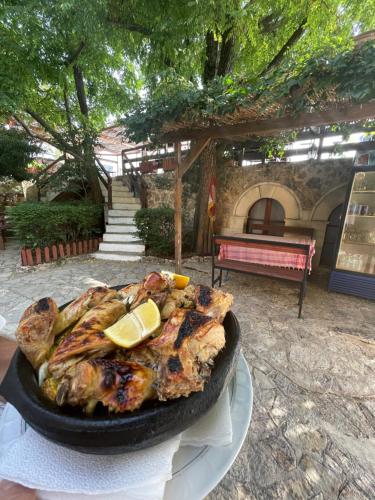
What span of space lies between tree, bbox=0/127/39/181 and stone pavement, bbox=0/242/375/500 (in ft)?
19.5

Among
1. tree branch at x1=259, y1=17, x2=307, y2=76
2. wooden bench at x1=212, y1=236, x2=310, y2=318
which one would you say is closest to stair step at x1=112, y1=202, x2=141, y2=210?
wooden bench at x1=212, y1=236, x2=310, y2=318

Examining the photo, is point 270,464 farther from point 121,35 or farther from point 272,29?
point 272,29

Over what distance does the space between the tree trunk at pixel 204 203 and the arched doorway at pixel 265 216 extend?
48.4 inches

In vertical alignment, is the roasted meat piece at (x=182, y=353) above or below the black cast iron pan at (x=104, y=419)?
above

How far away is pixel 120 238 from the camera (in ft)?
20.4

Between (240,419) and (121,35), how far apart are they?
20.9ft

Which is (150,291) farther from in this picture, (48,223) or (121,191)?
(121,191)

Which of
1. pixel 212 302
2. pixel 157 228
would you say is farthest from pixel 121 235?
pixel 212 302

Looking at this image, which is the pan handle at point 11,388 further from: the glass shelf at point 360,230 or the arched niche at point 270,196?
the arched niche at point 270,196

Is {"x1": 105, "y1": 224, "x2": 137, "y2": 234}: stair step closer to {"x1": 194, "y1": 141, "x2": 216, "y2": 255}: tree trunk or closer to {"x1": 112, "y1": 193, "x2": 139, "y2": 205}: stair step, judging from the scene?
{"x1": 112, "y1": 193, "x2": 139, "y2": 205}: stair step

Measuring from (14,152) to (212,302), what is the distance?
983 centimetres

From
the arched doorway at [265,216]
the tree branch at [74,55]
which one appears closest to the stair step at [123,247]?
the arched doorway at [265,216]

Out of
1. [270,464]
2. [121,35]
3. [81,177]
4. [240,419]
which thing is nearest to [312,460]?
[270,464]

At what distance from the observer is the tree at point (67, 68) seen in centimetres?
A: 409
